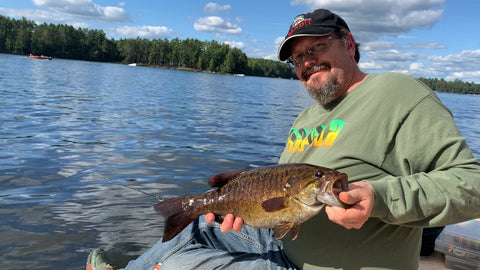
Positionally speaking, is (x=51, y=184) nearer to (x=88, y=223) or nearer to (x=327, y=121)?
(x=88, y=223)

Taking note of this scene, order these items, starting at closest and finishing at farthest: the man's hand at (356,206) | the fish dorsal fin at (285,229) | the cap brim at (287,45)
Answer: the man's hand at (356,206) → the fish dorsal fin at (285,229) → the cap brim at (287,45)

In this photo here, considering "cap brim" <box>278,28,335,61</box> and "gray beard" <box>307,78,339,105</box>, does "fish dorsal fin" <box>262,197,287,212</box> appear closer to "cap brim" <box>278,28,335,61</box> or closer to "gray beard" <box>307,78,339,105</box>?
"gray beard" <box>307,78,339,105</box>

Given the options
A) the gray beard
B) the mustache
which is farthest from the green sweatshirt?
the mustache

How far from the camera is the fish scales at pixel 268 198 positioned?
2516 mm

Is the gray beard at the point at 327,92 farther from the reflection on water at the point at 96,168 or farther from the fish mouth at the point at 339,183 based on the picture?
the reflection on water at the point at 96,168

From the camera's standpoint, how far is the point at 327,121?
130 inches

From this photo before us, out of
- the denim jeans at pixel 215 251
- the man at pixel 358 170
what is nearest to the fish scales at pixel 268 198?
the man at pixel 358 170

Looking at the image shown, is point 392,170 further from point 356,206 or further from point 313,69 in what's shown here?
point 313,69

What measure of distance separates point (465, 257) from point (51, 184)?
7.59 meters

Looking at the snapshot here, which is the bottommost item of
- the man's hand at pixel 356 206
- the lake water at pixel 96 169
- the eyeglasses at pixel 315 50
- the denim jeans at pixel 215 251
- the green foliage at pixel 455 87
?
the lake water at pixel 96 169

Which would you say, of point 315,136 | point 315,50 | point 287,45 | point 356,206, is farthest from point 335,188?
point 287,45

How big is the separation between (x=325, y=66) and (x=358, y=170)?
114 centimetres

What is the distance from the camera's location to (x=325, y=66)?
3.53m

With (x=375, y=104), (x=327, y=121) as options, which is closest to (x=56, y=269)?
(x=327, y=121)
